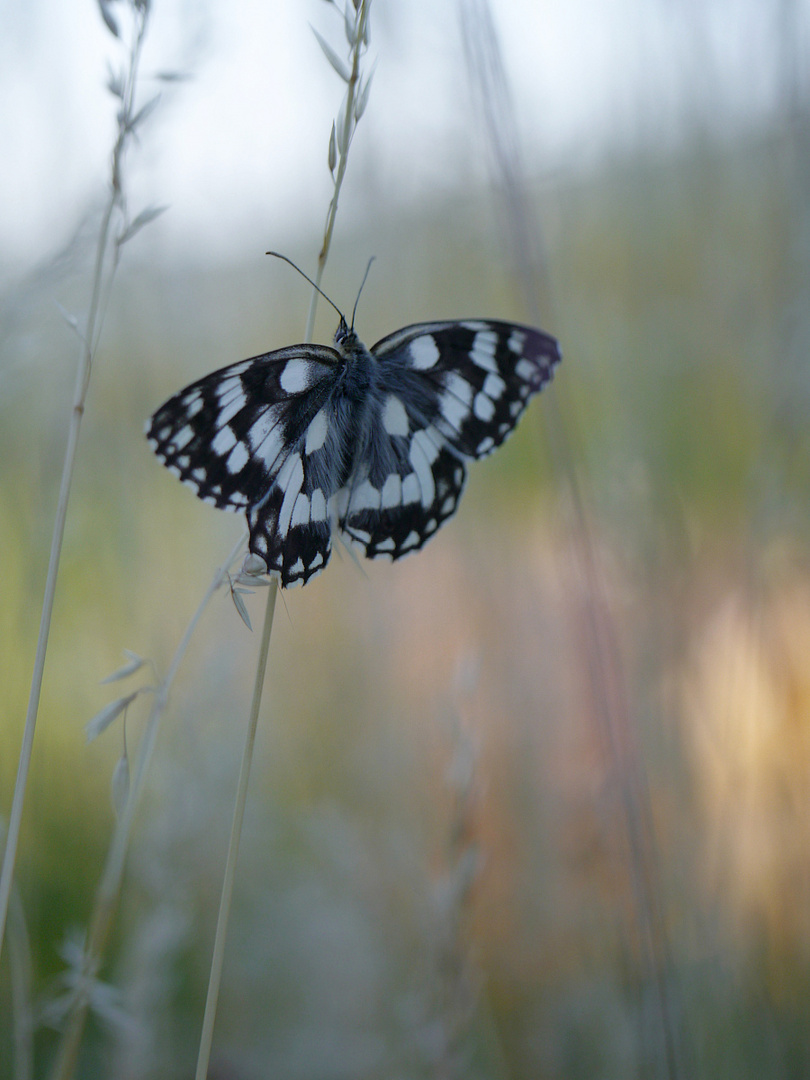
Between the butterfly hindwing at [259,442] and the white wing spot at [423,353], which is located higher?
the white wing spot at [423,353]

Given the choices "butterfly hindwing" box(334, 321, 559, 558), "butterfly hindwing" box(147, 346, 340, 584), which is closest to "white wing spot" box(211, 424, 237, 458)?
"butterfly hindwing" box(147, 346, 340, 584)

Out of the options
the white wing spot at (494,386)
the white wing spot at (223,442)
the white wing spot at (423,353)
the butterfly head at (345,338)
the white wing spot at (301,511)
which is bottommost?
the white wing spot at (301,511)

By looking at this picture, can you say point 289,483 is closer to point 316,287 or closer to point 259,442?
point 259,442

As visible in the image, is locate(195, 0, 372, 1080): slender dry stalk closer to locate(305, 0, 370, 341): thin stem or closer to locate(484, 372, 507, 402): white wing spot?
locate(305, 0, 370, 341): thin stem

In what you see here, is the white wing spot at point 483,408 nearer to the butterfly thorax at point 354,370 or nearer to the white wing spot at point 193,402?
the butterfly thorax at point 354,370

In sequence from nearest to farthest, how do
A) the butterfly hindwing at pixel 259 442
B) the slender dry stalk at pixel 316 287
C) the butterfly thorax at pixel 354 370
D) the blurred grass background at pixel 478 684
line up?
the slender dry stalk at pixel 316 287, the butterfly hindwing at pixel 259 442, the butterfly thorax at pixel 354 370, the blurred grass background at pixel 478 684

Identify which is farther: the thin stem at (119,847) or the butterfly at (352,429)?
the butterfly at (352,429)

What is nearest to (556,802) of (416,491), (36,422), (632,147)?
(416,491)

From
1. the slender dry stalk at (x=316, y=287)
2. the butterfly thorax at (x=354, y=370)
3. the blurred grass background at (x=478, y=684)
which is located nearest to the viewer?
the slender dry stalk at (x=316, y=287)

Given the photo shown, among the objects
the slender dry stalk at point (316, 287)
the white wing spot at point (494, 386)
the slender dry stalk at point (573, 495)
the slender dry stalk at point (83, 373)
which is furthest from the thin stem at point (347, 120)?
the white wing spot at point (494, 386)

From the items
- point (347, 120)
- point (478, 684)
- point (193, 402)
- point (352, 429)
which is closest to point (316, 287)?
point (347, 120)
